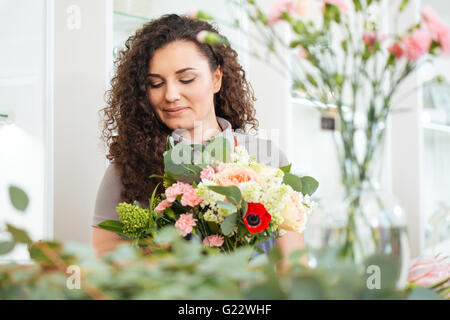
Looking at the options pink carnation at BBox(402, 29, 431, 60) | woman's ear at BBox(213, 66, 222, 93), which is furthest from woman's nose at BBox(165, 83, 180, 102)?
pink carnation at BBox(402, 29, 431, 60)

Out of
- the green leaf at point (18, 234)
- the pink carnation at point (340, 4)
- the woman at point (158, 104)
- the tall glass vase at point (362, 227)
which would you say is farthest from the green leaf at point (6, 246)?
the woman at point (158, 104)

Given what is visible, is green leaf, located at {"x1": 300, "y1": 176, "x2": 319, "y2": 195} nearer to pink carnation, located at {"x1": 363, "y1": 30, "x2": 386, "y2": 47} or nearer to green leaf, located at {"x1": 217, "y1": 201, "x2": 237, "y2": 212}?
green leaf, located at {"x1": 217, "y1": 201, "x2": 237, "y2": 212}

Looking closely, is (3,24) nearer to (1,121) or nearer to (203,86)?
(1,121)

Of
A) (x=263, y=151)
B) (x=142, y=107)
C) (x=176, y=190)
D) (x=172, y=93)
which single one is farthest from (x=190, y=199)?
(x=263, y=151)

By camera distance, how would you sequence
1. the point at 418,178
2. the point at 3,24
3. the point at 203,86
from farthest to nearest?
the point at 418,178 < the point at 3,24 < the point at 203,86

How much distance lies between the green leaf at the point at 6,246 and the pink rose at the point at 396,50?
1.06 feet

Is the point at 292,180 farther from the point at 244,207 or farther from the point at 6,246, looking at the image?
the point at 6,246

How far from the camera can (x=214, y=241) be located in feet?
1.89

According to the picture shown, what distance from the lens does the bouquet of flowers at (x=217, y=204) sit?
0.56m

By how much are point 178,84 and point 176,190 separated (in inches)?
19.8

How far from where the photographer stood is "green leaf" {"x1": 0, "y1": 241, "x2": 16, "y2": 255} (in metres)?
0.30

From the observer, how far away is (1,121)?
1194 mm

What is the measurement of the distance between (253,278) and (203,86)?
85 cm
